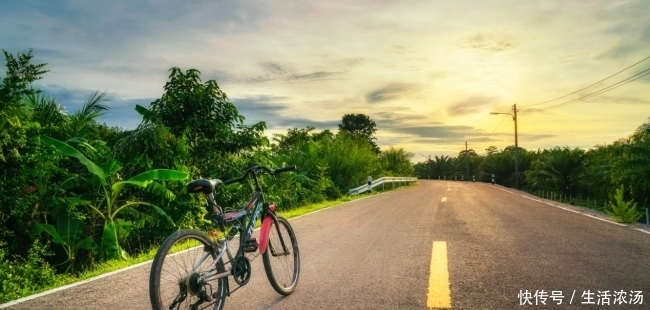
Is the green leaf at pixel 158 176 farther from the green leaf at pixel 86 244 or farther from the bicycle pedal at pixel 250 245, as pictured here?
the bicycle pedal at pixel 250 245

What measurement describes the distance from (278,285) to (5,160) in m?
4.00

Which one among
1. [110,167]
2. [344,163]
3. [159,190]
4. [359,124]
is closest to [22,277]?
[110,167]

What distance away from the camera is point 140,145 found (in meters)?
9.20

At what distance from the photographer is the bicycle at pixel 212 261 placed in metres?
3.40

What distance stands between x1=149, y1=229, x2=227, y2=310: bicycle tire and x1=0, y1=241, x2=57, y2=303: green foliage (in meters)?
2.72

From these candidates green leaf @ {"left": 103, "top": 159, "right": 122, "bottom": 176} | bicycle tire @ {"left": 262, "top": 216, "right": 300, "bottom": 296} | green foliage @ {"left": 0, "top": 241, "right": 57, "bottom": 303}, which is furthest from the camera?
green leaf @ {"left": 103, "top": 159, "right": 122, "bottom": 176}

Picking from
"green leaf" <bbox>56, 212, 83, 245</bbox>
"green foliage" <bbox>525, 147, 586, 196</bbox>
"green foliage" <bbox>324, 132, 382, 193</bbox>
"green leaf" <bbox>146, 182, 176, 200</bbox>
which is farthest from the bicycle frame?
"green foliage" <bbox>525, 147, 586, 196</bbox>

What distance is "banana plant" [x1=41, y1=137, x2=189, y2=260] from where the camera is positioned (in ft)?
24.2

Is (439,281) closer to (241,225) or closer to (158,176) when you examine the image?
(241,225)

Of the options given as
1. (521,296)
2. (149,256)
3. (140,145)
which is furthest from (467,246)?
(140,145)

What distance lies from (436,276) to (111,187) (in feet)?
19.1

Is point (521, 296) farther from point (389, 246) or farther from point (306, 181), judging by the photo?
point (306, 181)

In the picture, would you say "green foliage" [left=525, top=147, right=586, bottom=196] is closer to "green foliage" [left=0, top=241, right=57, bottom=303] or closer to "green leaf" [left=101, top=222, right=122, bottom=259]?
"green leaf" [left=101, top=222, right=122, bottom=259]

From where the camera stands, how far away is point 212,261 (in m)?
3.81
